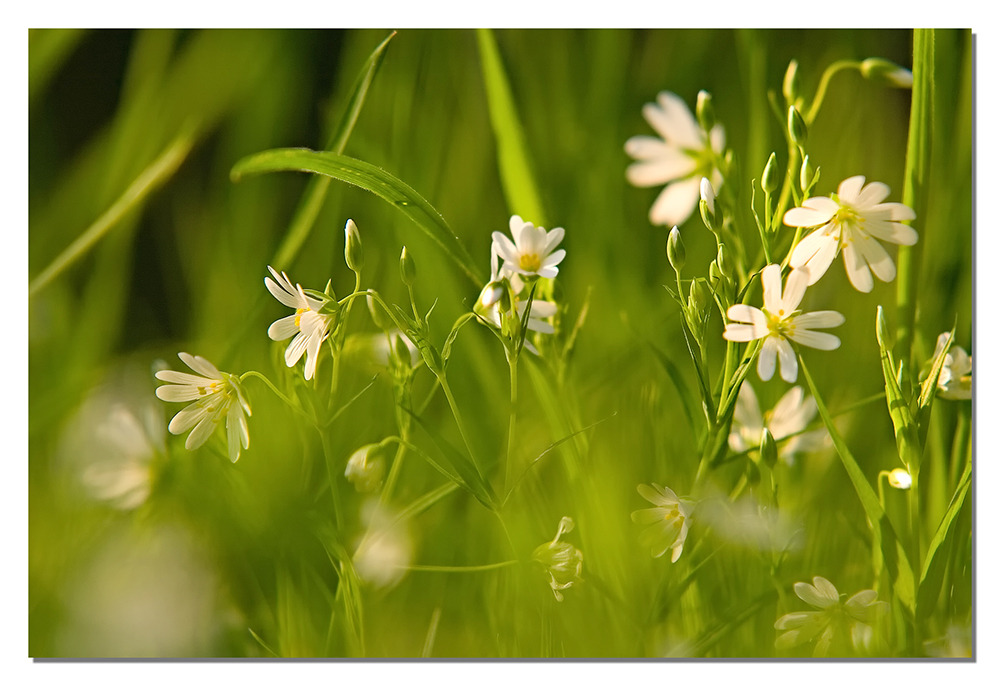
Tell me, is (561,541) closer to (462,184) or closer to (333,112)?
(462,184)

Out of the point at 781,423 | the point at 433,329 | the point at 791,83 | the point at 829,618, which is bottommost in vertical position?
the point at 829,618

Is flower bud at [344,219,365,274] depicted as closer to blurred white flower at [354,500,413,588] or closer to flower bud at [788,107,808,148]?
blurred white flower at [354,500,413,588]

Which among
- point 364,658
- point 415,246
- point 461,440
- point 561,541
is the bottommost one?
point 364,658

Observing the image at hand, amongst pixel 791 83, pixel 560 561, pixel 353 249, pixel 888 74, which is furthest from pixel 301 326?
pixel 888 74

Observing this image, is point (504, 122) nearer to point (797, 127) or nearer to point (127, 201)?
point (797, 127)

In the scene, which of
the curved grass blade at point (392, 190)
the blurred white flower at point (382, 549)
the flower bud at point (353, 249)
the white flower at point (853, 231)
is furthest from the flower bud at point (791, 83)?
the blurred white flower at point (382, 549)
